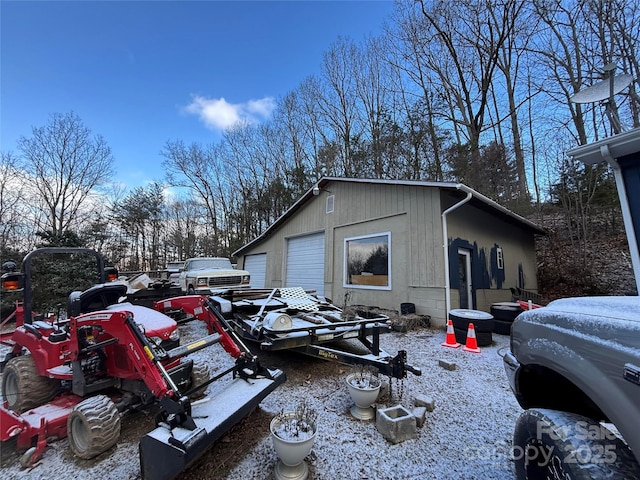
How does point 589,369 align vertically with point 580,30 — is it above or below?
below

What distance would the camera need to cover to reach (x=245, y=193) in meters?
23.2

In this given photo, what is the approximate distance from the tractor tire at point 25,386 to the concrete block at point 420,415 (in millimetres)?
3893

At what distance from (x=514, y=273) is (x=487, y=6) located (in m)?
14.4

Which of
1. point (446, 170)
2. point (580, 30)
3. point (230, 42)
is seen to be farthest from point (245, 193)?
point (580, 30)

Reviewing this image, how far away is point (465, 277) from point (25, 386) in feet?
29.4

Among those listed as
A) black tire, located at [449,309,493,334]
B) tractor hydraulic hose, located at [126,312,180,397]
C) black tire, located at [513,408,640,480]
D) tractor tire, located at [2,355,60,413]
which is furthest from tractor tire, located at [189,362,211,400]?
black tire, located at [449,309,493,334]

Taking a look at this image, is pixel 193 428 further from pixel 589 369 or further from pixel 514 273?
pixel 514 273

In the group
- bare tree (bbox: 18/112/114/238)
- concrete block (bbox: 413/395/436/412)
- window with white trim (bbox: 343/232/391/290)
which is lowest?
concrete block (bbox: 413/395/436/412)

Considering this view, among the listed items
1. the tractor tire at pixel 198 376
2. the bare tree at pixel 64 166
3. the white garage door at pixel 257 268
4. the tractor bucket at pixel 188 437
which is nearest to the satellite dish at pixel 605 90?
the tractor bucket at pixel 188 437

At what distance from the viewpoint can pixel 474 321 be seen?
5457 millimetres

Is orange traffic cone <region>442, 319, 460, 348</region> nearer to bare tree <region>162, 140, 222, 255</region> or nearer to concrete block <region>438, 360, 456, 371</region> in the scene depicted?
concrete block <region>438, 360, 456, 371</region>

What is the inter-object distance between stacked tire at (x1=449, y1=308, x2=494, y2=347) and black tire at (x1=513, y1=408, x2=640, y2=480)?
431 cm

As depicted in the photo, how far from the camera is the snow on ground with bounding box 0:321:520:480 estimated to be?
2.15m

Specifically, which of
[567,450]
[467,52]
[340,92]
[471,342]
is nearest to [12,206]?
[340,92]
